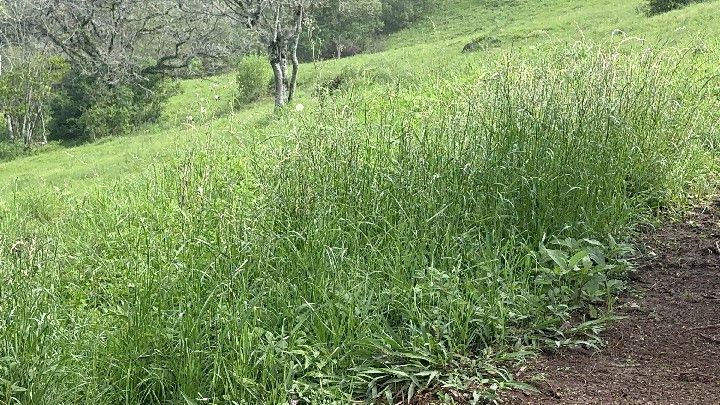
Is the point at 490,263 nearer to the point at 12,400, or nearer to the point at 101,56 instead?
the point at 12,400

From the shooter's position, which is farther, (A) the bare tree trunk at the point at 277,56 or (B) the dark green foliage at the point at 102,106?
(B) the dark green foliage at the point at 102,106

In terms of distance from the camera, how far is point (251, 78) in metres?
27.5

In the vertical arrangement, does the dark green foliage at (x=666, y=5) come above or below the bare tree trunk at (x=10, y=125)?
above

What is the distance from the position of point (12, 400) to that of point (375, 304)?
5.10 feet

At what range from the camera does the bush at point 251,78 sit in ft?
89.6

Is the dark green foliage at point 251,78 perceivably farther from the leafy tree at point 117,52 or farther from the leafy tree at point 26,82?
the leafy tree at point 26,82

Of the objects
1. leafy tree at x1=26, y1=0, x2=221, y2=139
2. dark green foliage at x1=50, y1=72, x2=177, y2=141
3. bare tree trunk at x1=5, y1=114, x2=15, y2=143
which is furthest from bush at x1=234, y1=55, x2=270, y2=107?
bare tree trunk at x1=5, y1=114, x2=15, y2=143

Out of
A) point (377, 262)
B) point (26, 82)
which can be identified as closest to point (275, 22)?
point (377, 262)

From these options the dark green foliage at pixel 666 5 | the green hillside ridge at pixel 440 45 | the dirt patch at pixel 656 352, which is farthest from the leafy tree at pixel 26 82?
the dirt patch at pixel 656 352

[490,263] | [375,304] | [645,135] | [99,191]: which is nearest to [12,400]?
[375,304]

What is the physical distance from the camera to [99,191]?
7016mm

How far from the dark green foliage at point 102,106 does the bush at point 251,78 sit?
186 inches

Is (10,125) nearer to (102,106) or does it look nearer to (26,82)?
(26,82)

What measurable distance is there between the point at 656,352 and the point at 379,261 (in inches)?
52.1
